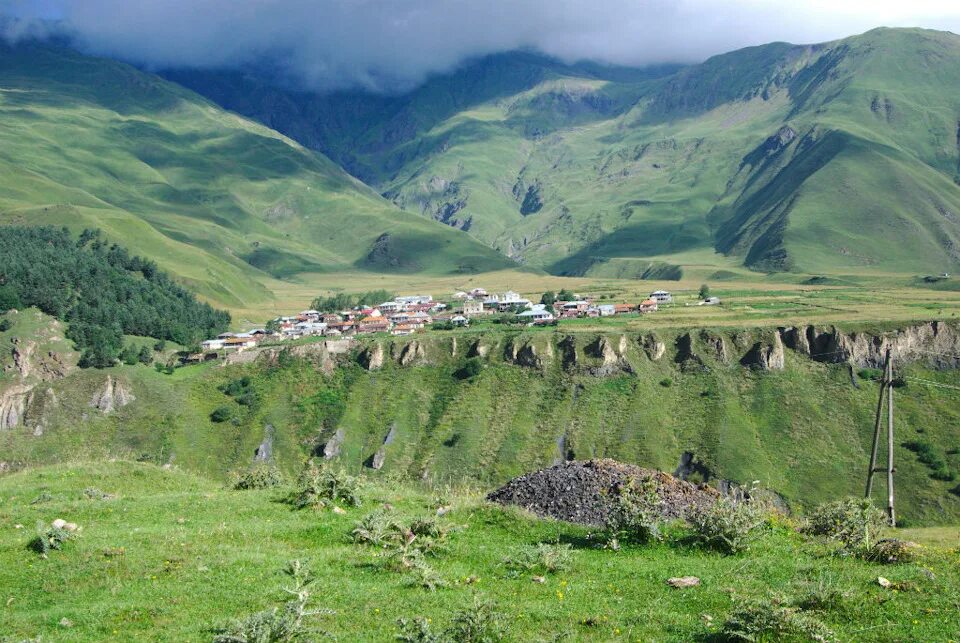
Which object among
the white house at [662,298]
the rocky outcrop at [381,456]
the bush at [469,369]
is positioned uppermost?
the white house at [662,298]

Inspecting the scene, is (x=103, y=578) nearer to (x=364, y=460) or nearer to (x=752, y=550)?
(x=752, y=550)

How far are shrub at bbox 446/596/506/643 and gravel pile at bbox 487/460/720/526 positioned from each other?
9.99 m

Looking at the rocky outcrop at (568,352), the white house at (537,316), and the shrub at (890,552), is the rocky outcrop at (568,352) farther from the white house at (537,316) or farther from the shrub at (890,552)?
the shrub at (890,552)

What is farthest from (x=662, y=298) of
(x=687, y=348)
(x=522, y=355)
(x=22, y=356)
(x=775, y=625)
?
(x=775, y=625)

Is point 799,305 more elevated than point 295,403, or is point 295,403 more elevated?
point 799,305

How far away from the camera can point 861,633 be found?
1587 cm

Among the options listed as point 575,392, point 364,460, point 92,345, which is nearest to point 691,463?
point 575,392

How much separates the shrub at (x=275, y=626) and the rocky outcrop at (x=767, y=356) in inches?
4198

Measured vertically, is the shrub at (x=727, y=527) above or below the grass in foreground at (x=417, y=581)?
above

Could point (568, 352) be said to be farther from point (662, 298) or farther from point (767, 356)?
point (662, 298)

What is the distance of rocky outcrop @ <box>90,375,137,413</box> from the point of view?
112 meters

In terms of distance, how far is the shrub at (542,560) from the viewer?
2027 centimetres

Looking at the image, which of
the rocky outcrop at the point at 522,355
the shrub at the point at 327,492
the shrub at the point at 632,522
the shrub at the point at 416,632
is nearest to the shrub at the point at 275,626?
the shrub at the point at 416,632

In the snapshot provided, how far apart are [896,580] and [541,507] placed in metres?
12.3
